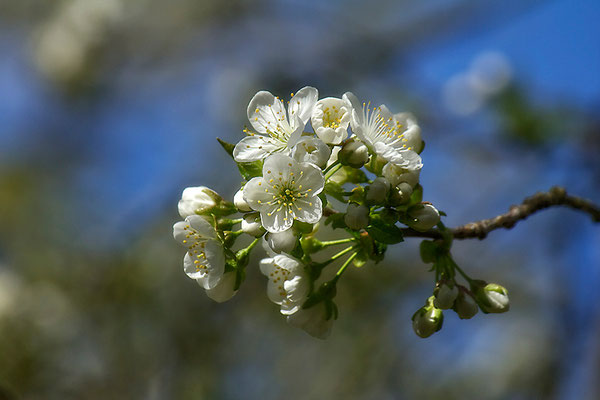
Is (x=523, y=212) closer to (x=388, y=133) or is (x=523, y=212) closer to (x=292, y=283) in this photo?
(x=388, y=133)

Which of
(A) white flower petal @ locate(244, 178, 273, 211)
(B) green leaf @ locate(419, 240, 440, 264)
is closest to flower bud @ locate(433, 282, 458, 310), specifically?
(B) green leaf @ locate(419, 240, 440, 264)

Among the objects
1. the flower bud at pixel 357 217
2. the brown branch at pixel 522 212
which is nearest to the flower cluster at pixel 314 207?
the flower bud at pixel 357 217

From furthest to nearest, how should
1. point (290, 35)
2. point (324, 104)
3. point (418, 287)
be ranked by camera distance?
point (290, 35) < point (418, 287) < point (324, 104)

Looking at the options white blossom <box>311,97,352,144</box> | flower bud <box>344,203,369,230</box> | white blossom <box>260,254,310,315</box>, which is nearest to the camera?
flower bud <box>344,203,369,230</box>

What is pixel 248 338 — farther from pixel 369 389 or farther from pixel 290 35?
pixel 290 35

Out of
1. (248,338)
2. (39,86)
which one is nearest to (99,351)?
(248,338)

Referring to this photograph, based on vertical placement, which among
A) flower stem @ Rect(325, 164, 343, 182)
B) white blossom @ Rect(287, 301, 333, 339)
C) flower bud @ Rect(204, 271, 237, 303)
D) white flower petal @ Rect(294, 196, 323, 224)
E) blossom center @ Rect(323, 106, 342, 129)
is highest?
blossom center @ Rect(323, 106, 342, 129)

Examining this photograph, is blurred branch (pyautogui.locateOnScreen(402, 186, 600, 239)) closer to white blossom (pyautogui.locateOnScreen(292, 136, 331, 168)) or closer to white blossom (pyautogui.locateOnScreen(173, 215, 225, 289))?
white blossom (pyautogui.locateOnScreen(292, 136, 331, 168))

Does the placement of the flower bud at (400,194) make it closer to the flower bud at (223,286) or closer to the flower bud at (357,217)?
the flower bud at (357,217)
